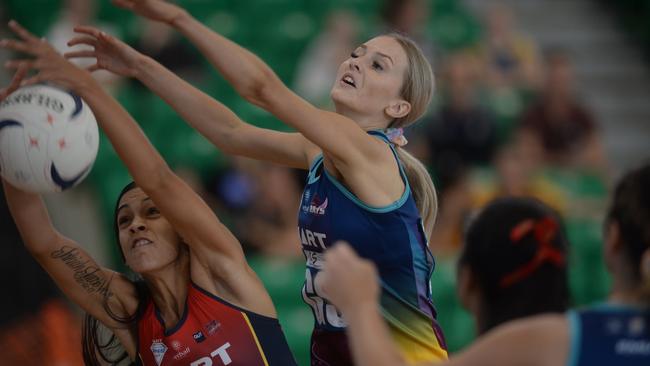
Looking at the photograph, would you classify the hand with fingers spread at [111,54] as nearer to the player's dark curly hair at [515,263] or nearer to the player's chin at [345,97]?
the player's chin at [345,97]

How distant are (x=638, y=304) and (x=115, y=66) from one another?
2.25 m

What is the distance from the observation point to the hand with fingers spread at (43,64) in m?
3.78

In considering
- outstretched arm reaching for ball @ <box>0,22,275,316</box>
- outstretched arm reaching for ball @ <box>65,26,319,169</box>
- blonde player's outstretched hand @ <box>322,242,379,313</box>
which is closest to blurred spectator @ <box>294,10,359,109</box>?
outstretched arm reaching for ball @ <box>65,26,319,169</box>

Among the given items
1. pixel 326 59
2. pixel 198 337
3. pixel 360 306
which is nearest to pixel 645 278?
pixel 360 306

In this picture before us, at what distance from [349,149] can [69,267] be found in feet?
3.80

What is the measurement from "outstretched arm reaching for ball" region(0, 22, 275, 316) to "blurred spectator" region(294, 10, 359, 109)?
4.82m

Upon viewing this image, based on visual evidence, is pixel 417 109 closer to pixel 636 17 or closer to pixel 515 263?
pixel 515 263

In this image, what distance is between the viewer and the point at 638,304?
277 centimetres

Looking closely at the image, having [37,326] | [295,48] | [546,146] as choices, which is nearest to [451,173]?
[546,146]

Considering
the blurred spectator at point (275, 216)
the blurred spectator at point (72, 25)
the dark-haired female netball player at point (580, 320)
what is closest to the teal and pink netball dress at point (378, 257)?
the dark-haired female netball player at point (580, 320)

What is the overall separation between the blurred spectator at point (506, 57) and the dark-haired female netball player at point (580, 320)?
7297mm

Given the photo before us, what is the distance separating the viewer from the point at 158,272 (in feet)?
13.7

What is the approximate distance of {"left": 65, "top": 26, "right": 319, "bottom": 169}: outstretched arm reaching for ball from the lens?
425 cm

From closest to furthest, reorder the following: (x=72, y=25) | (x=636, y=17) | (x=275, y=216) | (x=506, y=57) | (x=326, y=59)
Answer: (x=275, y=216) < (x=72, y=25) < (x=326, y=59) < (x=506, y=57) < (x=636, y=17)
